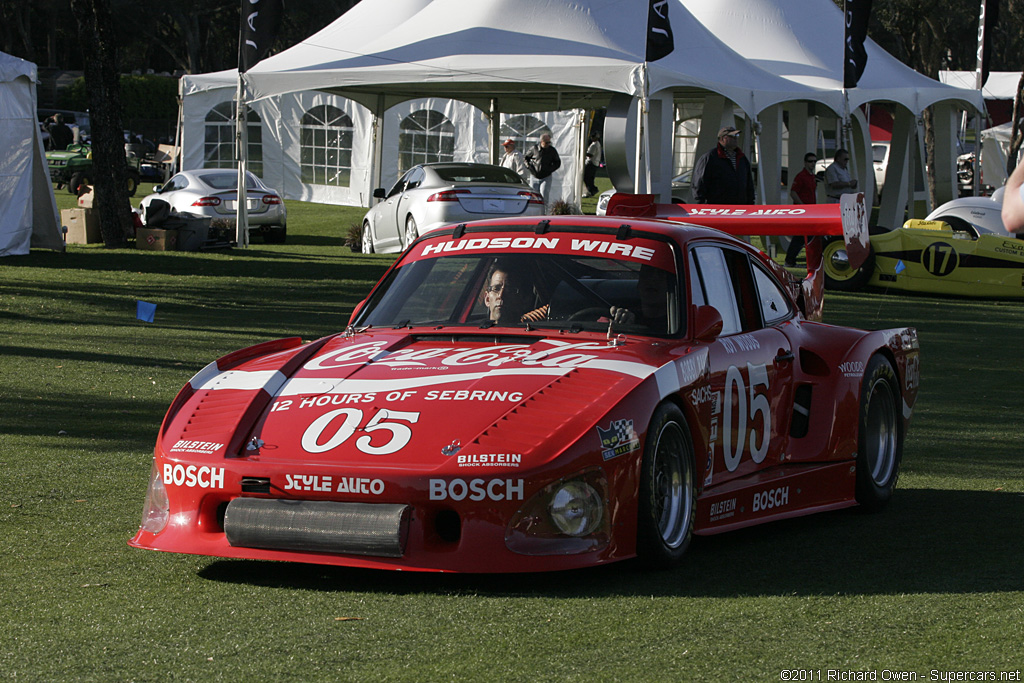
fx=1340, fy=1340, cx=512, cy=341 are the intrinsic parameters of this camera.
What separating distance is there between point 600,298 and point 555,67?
14.5 m

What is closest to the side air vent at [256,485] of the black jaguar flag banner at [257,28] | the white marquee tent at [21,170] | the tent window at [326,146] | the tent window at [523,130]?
the white marquee tent at [21,170]

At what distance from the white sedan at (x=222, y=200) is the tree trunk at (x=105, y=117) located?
6.20ft

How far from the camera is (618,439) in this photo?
16.2 feet

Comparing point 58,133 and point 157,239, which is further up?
point 58,133

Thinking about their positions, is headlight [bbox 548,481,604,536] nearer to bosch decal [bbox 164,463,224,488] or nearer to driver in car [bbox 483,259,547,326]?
bosch decal [bbox 164,463,224,488]

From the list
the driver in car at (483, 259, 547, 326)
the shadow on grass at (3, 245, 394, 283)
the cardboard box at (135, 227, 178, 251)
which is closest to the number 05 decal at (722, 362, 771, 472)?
the driver in car at (483, 259, 547, 326)

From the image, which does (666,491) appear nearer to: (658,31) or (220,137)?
(658,31)

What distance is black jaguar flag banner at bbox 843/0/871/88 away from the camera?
78.5 feet

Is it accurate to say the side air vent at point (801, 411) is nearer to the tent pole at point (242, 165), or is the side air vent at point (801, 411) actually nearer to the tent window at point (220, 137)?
the tent pole at point (242, 165)

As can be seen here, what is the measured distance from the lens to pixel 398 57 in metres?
20.6

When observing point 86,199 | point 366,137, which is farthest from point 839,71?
point 366,137

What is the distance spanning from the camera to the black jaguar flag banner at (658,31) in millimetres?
19875

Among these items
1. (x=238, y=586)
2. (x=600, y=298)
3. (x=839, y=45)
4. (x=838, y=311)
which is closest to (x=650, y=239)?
(x=600, y=298)

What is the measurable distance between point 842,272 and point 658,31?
4569 mm
